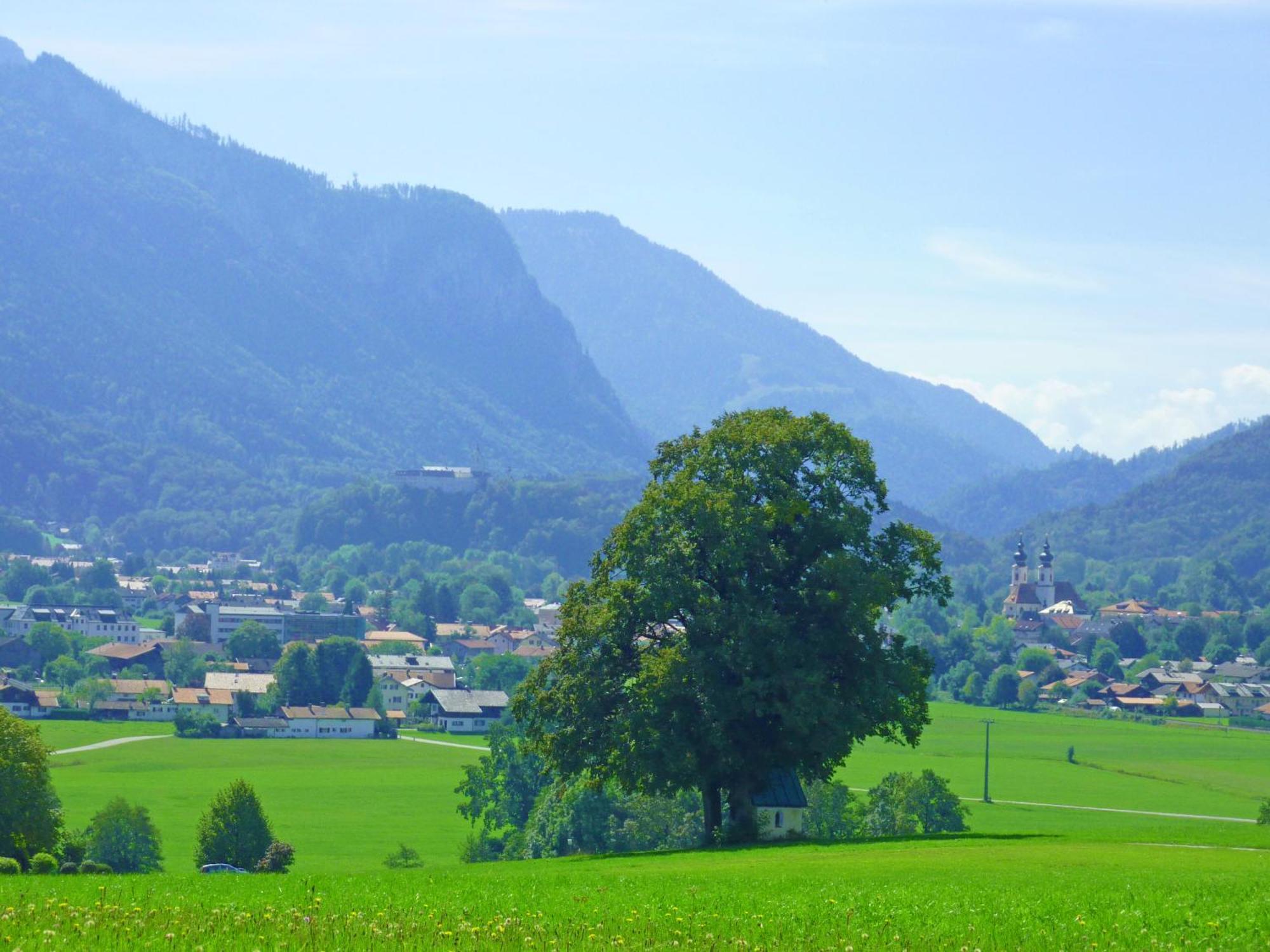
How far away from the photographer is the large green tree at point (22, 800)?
161 feet

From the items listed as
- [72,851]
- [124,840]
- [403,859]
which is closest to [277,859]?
[72,851]

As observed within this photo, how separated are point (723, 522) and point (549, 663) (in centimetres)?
660

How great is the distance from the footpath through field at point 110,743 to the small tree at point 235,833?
39315 millimetres

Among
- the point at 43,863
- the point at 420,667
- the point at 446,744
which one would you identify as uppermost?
the point at 420,667

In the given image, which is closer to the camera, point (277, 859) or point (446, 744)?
point (277, 859)

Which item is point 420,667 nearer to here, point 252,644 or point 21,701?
point 252,644

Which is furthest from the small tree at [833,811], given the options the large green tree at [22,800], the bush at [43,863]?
the bush at [43,863]

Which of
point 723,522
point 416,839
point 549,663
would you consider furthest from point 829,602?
point 416,839

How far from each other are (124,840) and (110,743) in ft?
163

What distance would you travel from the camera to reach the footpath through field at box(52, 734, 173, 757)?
103m

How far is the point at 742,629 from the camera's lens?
147ft

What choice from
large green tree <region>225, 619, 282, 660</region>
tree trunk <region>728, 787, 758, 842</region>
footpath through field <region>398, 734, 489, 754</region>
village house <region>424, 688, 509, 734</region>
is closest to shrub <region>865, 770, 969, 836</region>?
tree trunk <region>728, 787, 758, 842</region>

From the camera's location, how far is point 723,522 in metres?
46.1

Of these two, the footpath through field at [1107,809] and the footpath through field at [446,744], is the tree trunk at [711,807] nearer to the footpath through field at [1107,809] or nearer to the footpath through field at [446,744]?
the footpath through field at [1107,809]
